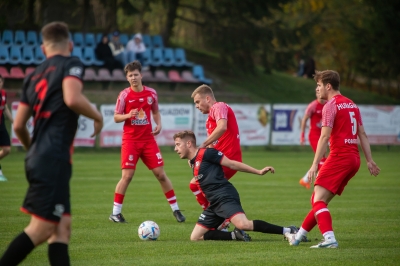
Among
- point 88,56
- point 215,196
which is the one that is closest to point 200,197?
point 215,196

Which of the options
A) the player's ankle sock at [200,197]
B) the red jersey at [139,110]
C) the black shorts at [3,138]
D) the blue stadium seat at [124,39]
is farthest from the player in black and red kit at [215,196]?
the blue stadium seat at [124,39]

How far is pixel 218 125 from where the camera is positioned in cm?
928

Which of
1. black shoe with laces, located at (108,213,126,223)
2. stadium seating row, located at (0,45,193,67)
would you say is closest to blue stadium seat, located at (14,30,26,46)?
stadium seating row, located at (0,45,193,67)

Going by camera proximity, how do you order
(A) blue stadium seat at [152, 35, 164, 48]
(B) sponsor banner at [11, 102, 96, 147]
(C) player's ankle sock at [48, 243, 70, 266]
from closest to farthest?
(C) player's ankle sock at [48, 243, 70, 266] < (B) sponsor banner at [11, 102, 96, 147] < (A) blue stadium seat at [152, 35, 164, 48]

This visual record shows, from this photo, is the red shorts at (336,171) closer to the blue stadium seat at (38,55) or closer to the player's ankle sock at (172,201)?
the player's ankle sock at (172,201)

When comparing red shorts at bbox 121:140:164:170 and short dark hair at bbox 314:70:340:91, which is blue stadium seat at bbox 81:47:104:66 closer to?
red shorts at bbox 121:140:164:170

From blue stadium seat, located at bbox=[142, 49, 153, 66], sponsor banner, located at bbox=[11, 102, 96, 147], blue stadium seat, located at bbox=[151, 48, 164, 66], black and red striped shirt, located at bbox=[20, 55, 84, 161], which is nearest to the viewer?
black and red striped shirt, located at bbox=[20, 55, 84, 161]

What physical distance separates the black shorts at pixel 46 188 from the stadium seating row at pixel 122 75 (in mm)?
24914

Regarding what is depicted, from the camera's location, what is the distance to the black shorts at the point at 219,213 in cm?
845

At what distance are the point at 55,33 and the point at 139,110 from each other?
5657 mm

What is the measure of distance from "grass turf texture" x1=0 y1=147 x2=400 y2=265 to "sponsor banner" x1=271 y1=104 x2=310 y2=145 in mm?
6063

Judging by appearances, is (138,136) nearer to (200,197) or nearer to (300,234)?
(200,197)

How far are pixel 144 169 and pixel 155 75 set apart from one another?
1205cm

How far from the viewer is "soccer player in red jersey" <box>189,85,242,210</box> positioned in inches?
366
